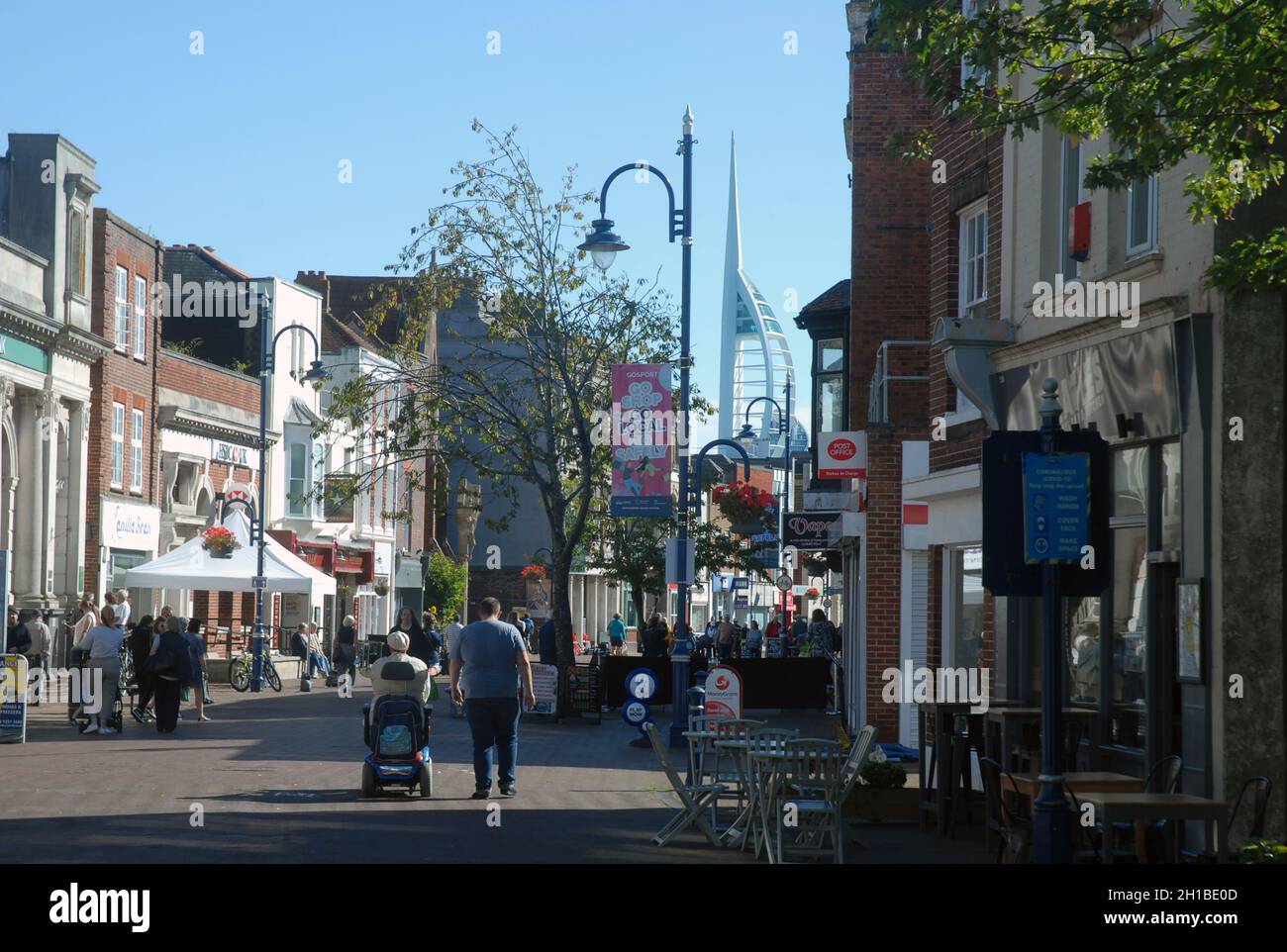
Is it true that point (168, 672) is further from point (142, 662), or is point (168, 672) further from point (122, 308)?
point (122, 308)

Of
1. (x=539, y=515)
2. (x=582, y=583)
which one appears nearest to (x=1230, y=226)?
(x=539, y=515)

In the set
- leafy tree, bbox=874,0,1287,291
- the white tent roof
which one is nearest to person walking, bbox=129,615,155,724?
the white tent roof

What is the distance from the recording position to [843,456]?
25.5m

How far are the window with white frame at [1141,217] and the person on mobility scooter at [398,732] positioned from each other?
743 centimetres

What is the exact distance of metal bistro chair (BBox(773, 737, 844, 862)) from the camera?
12.5 m

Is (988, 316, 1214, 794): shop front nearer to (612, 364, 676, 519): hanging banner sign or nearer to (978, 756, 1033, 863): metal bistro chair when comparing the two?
(978, 756, 1033, 863): metal bistro chair

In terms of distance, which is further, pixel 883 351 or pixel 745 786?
pixel 883 351

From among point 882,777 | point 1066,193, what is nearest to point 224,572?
point 882,777

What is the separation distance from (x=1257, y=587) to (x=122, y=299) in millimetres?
35244

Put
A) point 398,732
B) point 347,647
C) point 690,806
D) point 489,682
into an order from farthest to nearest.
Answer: point 347,647, point 398,732, point 489,682, point 690,806

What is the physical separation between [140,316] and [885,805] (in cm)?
3282

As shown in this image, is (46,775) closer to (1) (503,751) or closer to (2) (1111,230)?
(1) (503,751)

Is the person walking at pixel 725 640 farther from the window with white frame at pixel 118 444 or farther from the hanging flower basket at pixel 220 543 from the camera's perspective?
the window with white frame at pixel 118 444

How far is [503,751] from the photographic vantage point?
55.7ft
